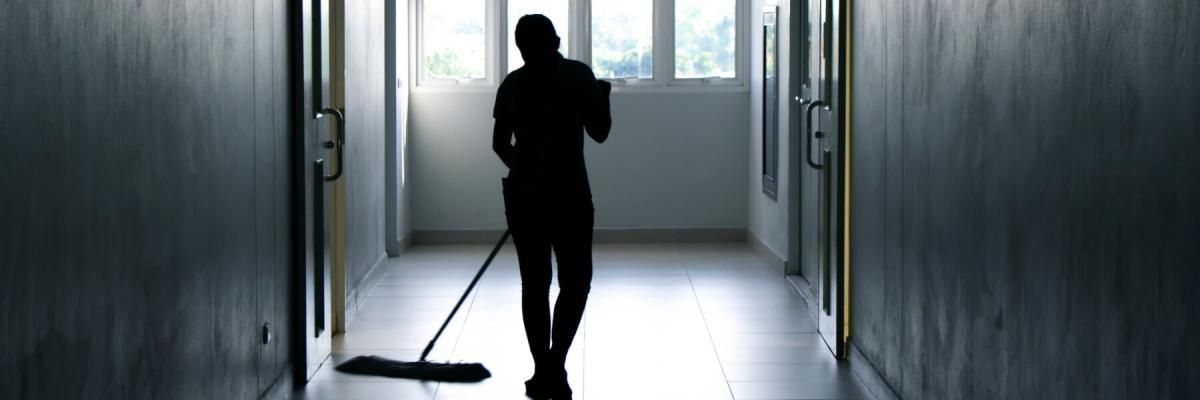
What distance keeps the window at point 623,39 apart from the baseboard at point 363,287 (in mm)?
2740

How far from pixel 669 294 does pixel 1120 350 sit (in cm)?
512

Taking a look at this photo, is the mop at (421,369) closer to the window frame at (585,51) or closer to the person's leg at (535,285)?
the person's leg at (535,285)

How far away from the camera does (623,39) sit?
1053 centimetres

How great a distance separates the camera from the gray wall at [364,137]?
265 inches

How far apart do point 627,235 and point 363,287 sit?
3559 mm

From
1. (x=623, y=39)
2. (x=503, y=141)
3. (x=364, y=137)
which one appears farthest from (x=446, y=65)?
(x=503, y=141)

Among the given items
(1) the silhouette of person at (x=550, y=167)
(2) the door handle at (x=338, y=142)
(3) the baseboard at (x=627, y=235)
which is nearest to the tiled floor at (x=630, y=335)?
(1) the silhouette of person at (x=550, y=167)

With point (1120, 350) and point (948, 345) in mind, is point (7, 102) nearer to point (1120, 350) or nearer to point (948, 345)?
point (1120, 350)

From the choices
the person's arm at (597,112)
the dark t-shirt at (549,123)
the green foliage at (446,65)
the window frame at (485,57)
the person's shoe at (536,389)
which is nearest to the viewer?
the dark t-shirt at (549,123)

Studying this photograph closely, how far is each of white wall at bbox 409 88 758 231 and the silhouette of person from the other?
5620 millimetres

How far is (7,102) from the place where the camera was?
2.31m

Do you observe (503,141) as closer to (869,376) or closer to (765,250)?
(869,376)

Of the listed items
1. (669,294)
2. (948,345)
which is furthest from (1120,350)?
(669,294)

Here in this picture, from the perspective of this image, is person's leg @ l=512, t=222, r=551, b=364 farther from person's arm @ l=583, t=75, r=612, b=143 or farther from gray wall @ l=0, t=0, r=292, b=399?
gray wall @ l=0, t=0, r=292, b=399
